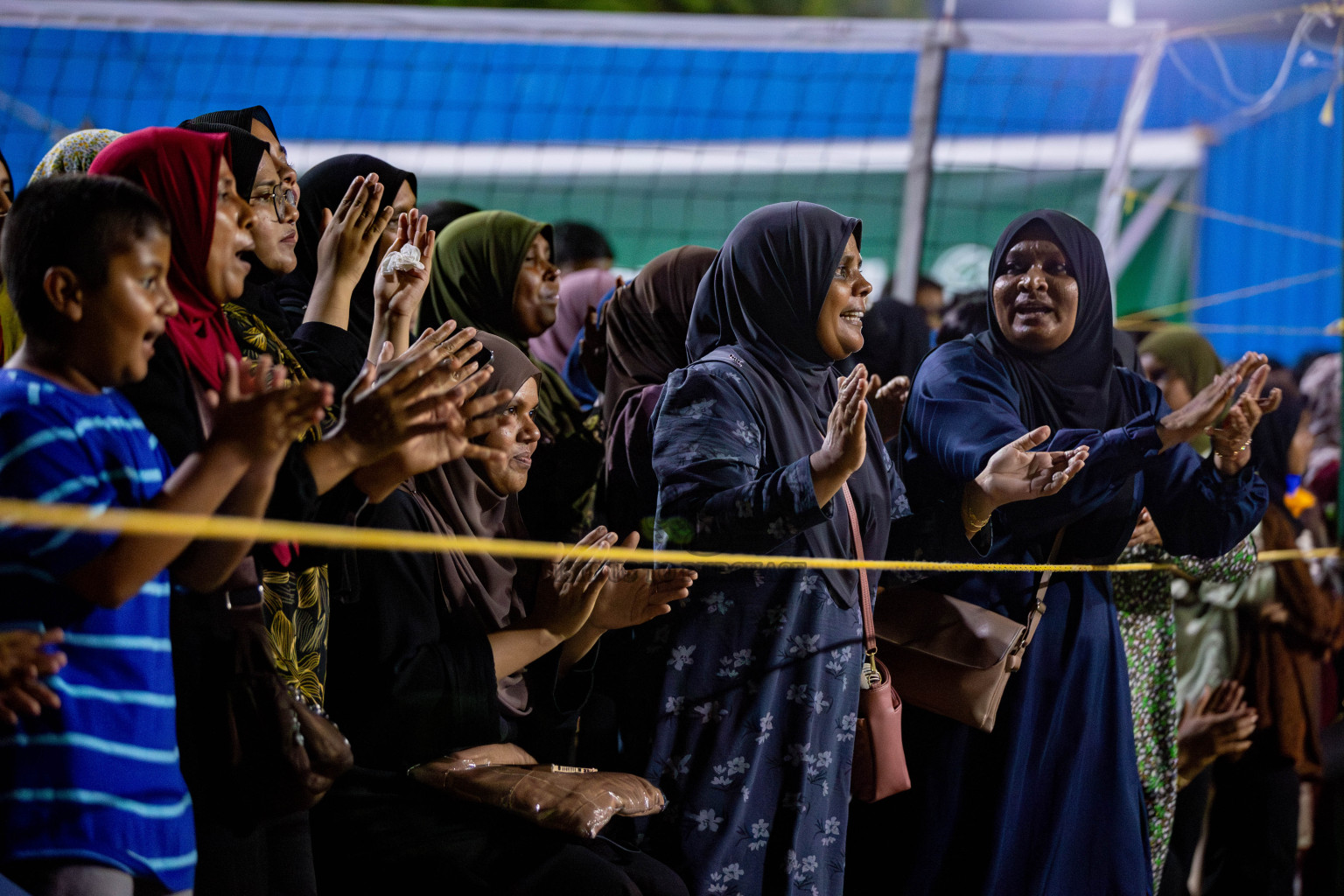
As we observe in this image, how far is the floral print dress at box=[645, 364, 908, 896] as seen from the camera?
2482 millimetres

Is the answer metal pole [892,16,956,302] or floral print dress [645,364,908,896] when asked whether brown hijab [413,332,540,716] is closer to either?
floral print dress [645,364,908,896]

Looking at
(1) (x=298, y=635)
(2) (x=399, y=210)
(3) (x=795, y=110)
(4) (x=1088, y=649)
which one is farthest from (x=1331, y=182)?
(1) (x=298, y=635)

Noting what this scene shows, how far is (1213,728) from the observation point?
151 inches

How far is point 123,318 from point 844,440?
1224mm

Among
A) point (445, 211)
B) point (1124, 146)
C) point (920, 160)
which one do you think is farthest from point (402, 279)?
point (1124, 146)

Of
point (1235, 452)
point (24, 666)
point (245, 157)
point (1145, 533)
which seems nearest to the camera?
point (24, 666)

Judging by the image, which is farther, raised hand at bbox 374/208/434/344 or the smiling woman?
the smiling woman

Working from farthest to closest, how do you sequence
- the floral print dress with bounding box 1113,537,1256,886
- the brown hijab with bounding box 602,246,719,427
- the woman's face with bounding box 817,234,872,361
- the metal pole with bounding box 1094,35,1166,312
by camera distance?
the metal pole with bounding box 1094,35,1166,312 < the floral print dress with bounding box 1113,537,1256,886 < the brown hijab with bounding box 602,246,719,427 < the woman's face with bounding box 817,234,872,361

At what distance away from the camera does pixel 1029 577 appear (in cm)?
296

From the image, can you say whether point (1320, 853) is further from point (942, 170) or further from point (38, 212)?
point (38, 212)

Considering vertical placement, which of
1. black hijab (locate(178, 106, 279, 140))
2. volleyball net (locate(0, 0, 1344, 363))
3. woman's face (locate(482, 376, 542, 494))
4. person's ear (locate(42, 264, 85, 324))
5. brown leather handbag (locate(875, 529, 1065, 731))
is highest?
volleyball net (locate(0, 0, 1344, 363))

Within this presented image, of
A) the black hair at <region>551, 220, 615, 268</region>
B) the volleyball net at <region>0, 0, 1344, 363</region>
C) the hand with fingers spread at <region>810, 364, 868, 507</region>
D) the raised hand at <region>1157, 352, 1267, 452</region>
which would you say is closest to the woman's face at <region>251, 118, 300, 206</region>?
the hand with fingers spread at <region>810, 364, 868, 507</region>

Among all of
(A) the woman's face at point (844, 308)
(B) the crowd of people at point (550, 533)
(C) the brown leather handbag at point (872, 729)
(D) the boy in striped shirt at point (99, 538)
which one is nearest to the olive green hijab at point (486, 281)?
(B) the crowd of people at point (550, 533)

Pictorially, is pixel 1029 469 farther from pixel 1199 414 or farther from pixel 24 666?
pixel 24 666
